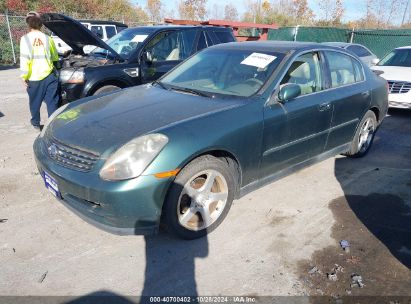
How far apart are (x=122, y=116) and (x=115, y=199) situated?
93 centimetres

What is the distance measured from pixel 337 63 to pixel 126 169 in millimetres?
3110

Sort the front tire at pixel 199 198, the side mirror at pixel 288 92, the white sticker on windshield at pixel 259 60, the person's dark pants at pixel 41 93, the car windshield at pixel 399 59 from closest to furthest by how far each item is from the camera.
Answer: the front tire at pixel 199 198
the side mirror at pixel 288 92
the white sticker on windshield at pixel 259 60
the person's dark pants at pixel 41 93
the car windshield at pixel 399 59

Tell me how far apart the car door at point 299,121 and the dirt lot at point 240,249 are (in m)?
0.49

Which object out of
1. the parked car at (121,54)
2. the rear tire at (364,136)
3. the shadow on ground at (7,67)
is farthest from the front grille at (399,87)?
the shadow on ground at (7,67)

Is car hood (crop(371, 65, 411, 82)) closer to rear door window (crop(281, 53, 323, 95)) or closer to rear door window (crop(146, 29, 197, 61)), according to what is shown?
rear door window (crop(146, 29, 197, 61))

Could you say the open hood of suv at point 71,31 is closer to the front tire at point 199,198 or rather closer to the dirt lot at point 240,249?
the dirt lot at point 240,249

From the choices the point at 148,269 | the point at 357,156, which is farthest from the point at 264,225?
the point at 357,156

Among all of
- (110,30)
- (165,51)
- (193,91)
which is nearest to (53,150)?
(193,91)

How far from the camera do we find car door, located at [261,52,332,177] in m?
3.50

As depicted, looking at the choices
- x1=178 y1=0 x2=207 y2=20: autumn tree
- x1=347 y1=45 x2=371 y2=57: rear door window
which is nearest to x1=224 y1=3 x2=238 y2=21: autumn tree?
x1=178 y1=0 x2=207 y2=20: autumn tree

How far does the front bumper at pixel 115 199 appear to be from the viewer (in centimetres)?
261

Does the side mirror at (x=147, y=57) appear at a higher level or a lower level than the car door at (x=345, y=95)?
higher

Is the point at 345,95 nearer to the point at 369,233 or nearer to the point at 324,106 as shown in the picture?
the point at 324,106

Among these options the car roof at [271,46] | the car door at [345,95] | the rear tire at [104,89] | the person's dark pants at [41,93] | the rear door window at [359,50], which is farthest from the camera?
the rear door window at [359,50]
